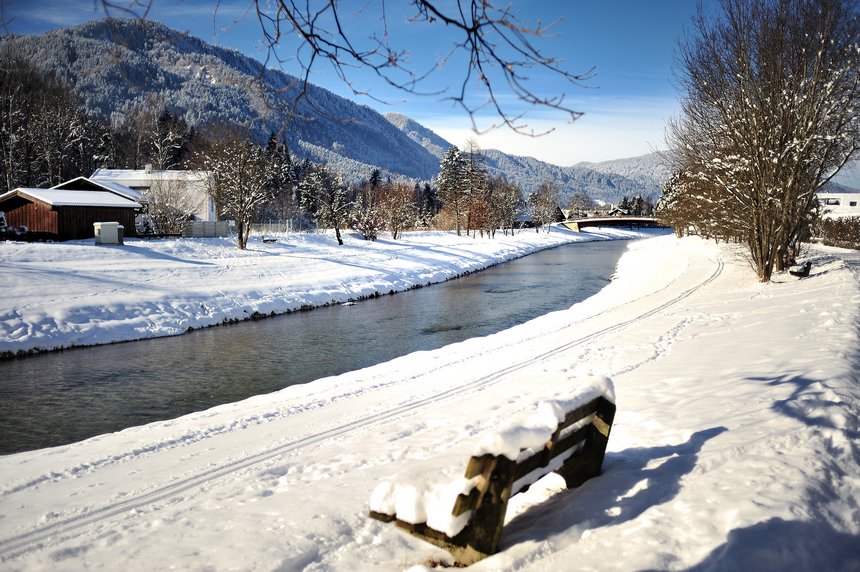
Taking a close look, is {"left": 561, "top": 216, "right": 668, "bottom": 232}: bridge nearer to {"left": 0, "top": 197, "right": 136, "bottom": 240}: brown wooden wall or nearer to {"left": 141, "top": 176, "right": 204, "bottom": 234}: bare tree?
{"left": 141, "top": 176, "right": 204, "bottom": 234}: bare tree

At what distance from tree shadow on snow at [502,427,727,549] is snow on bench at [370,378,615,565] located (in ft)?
1.47

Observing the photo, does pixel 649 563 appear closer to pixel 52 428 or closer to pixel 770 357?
pixel 770 357

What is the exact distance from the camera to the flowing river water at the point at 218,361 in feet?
38.0

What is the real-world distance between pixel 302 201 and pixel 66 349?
6726cm

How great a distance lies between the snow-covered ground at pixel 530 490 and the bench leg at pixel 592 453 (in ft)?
0.54

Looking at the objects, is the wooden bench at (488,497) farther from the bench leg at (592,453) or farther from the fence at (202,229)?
the fence at (202,229)

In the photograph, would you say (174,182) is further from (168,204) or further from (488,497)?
(488,497)

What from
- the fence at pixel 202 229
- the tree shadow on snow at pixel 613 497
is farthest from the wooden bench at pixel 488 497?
the fence at pixel 202 229

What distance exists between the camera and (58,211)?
1359 inches

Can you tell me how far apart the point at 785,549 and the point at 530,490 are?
2.21 meters

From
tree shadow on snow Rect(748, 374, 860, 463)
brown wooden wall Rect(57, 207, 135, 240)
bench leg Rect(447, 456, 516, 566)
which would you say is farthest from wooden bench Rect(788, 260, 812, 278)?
brown wooden wall Rect(57, 207, 135, 240)

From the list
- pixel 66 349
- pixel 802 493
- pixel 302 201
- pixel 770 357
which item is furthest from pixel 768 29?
pixel 302 201

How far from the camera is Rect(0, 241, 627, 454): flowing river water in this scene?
11.6 meters

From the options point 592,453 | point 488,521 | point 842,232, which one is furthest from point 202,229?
point 842,232
